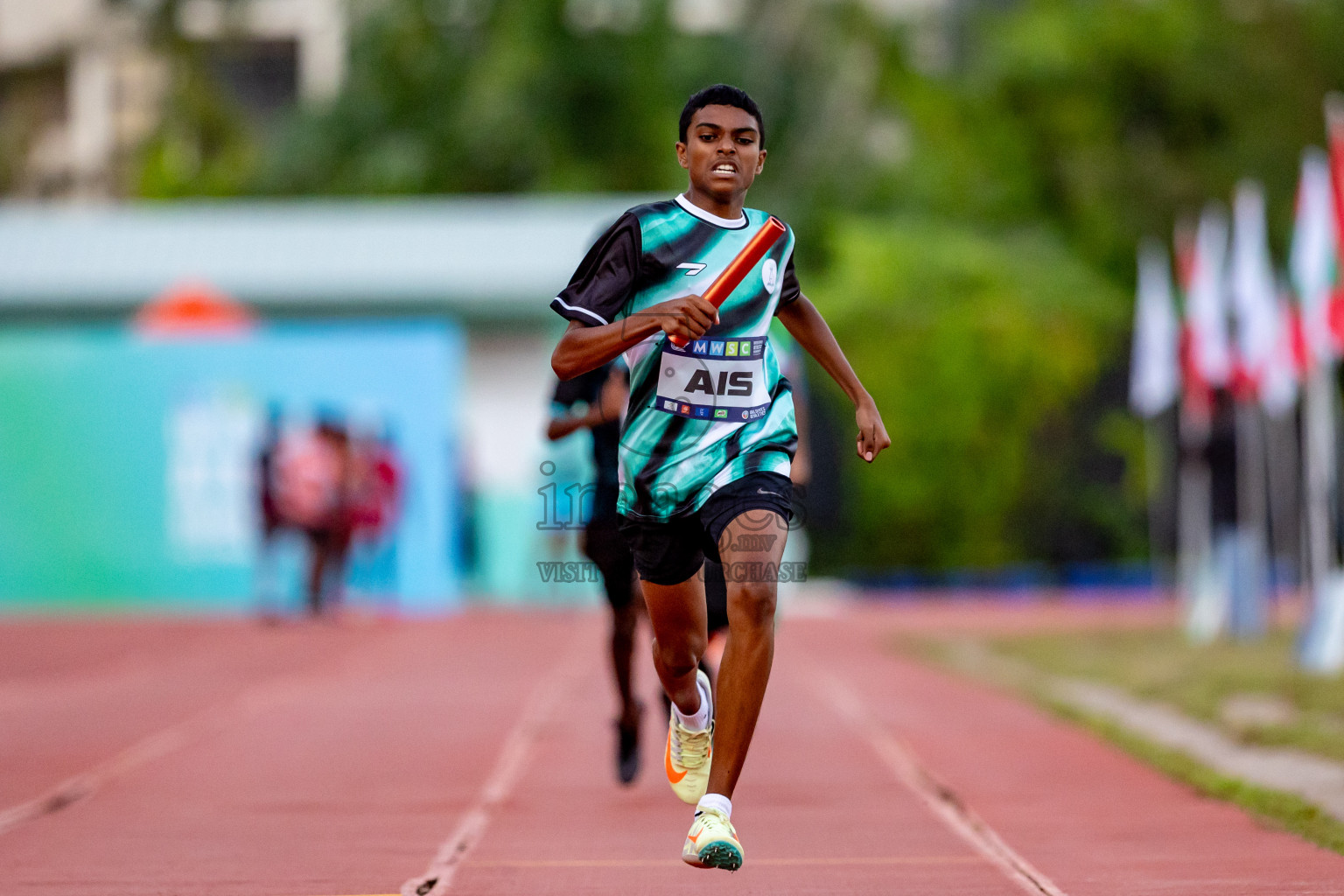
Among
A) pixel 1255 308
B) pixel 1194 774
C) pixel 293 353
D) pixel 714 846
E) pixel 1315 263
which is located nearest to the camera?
pixel 714 846

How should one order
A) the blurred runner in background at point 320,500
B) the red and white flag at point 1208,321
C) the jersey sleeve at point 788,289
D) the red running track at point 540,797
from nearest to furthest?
the jersey sleeve at point 788,289, the red running track at point 540,797, the red and white flag at point 1208,321, the blurred runner in background at point 320,500

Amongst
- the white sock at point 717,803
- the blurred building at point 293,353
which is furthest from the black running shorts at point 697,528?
the blurred building at point 293,353

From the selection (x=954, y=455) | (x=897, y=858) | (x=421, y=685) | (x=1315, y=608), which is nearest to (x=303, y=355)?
(x=954, y=455)

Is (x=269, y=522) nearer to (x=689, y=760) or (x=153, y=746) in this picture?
(x=153, y=746)

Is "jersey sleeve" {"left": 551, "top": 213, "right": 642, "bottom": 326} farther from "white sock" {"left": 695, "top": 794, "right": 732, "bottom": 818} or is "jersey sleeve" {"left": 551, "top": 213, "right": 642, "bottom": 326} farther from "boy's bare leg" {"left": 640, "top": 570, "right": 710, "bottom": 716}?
"white sock" {"left": 695, "top": 794, "right": 732, "bottom": 818}

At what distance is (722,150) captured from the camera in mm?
5629

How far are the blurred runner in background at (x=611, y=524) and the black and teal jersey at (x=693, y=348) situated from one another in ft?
7.18

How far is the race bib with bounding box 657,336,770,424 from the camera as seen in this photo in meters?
5.62

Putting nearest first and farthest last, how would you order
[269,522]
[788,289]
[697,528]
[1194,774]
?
[697,528]
[788,289]
[1194,774]
[269,522]

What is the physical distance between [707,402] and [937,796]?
305 centimetres

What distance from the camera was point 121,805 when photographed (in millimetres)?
7938

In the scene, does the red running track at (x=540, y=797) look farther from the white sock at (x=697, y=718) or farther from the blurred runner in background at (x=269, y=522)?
the blurred runner in background at (x=269, y=522)

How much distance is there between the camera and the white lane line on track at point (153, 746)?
7.83 m

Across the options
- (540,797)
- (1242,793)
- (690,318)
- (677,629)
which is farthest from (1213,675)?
(690,318)
